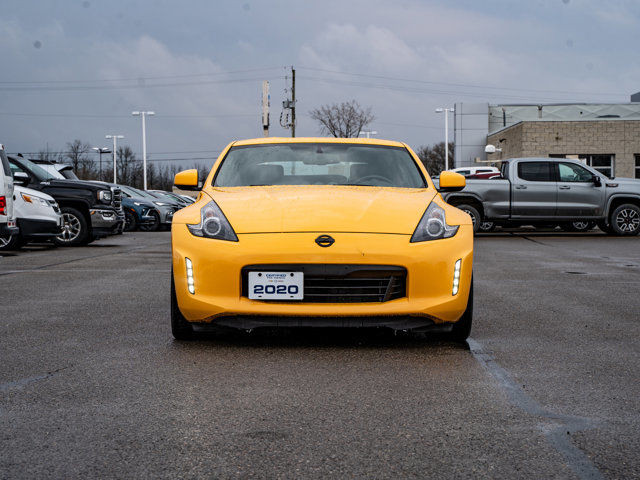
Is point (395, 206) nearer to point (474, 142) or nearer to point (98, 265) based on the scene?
point (98, 265)

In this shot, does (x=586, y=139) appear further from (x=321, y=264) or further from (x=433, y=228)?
(x=321, y=264)

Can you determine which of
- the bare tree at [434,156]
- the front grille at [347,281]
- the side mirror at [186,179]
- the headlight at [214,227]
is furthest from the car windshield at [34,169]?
the bare tree at [434,156]

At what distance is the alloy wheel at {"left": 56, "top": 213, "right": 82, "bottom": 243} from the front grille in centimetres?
1155

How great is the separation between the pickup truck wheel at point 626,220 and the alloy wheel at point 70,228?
11.8 metres

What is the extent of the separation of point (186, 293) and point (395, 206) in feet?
4.69

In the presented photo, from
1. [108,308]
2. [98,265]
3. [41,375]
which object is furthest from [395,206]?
[98,265]

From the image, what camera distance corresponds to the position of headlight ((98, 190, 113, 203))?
15484 millimetres

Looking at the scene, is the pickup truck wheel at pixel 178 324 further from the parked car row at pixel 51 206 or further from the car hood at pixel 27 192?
the car hood at pixel 27 192

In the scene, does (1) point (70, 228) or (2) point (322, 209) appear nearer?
(2) point (322, 209)

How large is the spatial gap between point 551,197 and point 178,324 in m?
14.7

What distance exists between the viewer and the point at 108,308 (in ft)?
22.4

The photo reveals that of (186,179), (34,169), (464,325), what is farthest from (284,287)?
(34,169)

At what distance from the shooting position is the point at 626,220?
18516mm

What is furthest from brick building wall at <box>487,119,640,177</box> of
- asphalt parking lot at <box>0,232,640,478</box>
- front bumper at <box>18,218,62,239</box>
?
asphalt parking lot at <box>0,232,640,478</box>
